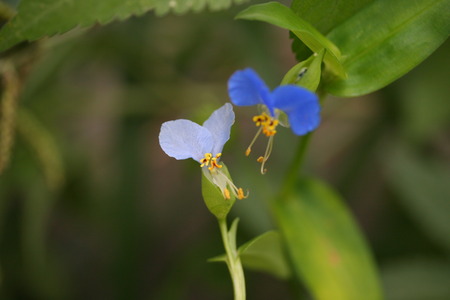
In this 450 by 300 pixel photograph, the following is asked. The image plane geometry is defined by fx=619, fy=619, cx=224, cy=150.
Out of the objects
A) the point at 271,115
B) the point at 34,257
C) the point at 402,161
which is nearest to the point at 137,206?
the point at 34,257

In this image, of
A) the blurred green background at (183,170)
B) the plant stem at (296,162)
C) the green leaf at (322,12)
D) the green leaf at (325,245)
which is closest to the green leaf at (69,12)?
the green leaf at (322,12)

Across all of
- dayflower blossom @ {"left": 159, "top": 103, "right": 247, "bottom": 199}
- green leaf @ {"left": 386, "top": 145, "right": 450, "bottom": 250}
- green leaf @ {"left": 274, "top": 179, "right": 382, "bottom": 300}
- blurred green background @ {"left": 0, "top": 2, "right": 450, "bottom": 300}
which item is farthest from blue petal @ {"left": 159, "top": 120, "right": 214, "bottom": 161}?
green leaf @ {"left": 386, "top": 145, "right": 450, "bottom": 250}

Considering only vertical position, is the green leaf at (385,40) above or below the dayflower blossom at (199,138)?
above

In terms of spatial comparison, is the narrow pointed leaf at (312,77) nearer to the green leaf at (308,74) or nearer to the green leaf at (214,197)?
the green leaf at (308,74)

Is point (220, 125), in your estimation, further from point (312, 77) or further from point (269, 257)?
point (269, 257)

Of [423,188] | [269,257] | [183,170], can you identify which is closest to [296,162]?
[269,257]

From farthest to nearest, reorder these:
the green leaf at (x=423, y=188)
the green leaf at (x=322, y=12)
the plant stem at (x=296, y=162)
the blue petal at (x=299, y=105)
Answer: the green leaf at (x=423, y=188) < the plant stem at (x=296, y=162) < the green leaf at (x=322, y=12) < the blue petal at (x=299, y=105)

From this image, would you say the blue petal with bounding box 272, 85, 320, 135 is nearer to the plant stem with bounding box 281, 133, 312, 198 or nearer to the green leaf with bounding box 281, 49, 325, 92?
the green leaf with bounding box 281, 49, 325, 92
